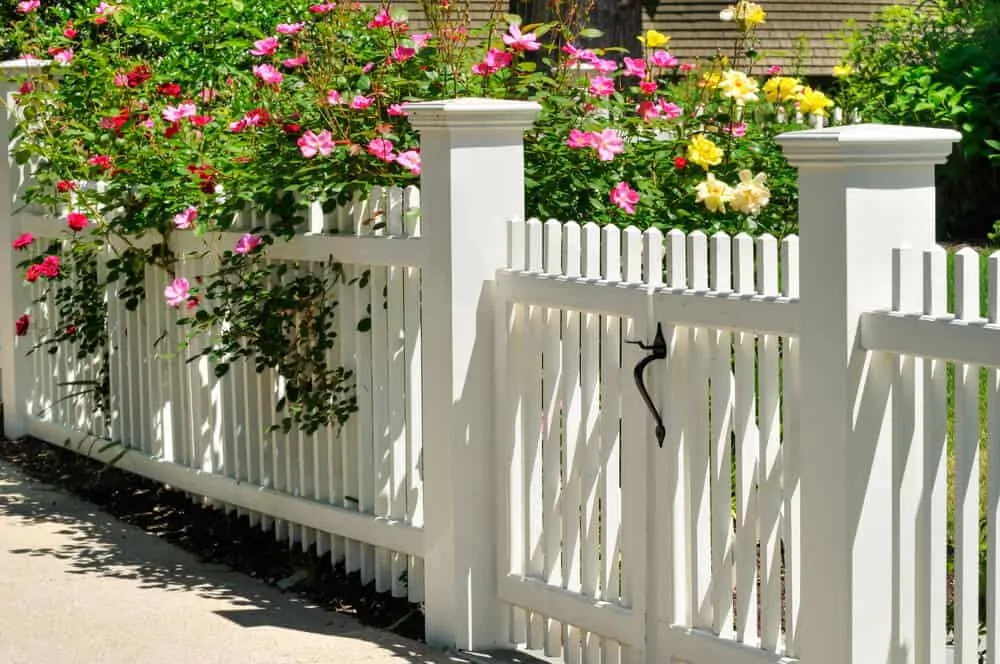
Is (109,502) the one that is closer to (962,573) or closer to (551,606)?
(551,606)

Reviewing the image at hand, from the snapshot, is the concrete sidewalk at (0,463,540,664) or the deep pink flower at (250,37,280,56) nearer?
the concrete sidewalk at (0,463,540,664)

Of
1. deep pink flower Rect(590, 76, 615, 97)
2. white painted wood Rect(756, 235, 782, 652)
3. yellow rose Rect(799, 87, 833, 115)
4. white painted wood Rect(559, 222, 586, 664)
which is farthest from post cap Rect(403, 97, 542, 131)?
yellow rose Rect(799, 87, 833, 115)

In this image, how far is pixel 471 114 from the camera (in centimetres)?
537

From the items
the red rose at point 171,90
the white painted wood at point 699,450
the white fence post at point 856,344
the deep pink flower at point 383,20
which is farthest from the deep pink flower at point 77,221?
the white fence post at point 856,344

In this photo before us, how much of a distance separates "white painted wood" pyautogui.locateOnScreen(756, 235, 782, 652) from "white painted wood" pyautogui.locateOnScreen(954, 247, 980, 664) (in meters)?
0.56

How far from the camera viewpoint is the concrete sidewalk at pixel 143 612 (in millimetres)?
5391

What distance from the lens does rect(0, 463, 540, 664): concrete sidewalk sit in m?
5.39

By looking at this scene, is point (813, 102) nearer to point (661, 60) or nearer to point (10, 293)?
point (661, 60)

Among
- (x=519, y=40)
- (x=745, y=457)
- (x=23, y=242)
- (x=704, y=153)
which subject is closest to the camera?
(x=745, y=457)

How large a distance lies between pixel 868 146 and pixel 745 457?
3.05ft

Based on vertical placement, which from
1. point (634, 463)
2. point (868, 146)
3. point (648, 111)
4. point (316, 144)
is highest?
point (648, 111)

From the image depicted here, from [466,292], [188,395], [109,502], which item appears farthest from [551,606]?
[109,502]

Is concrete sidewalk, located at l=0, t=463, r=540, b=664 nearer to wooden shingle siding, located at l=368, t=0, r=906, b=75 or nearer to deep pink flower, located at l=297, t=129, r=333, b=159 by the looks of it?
deep pink flower, located at l=297, t=129, r=333, b=159

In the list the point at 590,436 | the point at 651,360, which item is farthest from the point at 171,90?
the point at 651,360
